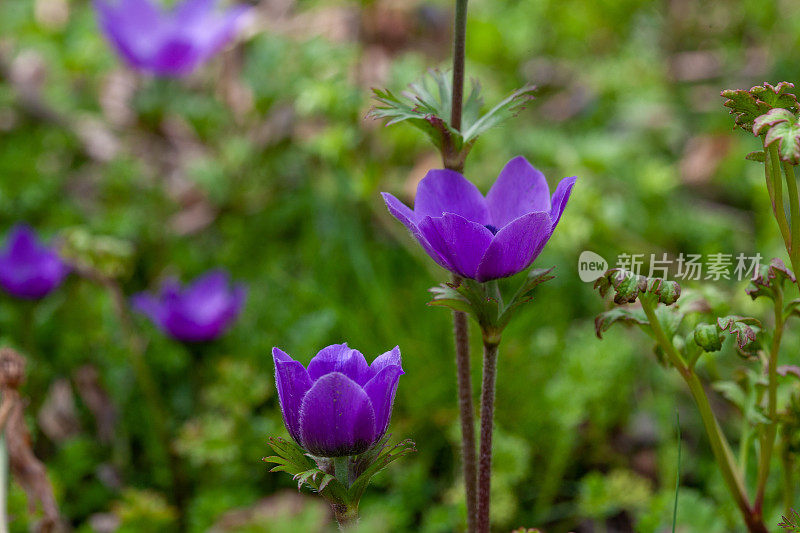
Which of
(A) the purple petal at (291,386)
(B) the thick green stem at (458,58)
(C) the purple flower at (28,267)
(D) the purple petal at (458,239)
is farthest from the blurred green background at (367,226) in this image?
(B) the thick green stem at (458,58)

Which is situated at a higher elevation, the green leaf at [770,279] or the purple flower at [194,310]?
the green leaf at [770,279]

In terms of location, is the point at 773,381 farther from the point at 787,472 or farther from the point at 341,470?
the point at 341,470

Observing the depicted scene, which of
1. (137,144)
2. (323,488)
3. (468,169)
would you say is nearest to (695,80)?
(468,169)

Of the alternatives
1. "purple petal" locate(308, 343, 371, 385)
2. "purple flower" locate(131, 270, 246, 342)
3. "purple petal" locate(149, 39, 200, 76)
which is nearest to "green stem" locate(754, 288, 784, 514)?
"purple petal" locate(308, 343, 371, 385)

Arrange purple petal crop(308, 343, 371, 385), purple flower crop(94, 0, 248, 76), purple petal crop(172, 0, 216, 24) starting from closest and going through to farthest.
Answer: purple petal crop(308, 343, 371, 385) → purple flower crop(94, 0, 248, 76) → purple petal crop(172, 0, 216, 24)

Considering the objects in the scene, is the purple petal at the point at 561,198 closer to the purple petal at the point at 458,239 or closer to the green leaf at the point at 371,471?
the purple petal at the point at 458,239

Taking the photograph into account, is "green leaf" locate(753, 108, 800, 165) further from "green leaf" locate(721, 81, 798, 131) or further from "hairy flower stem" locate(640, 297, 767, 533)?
"hairy flower stem" locate(640, 297, 767, 533)

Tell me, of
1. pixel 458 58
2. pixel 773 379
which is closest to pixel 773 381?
pixel 773 379
